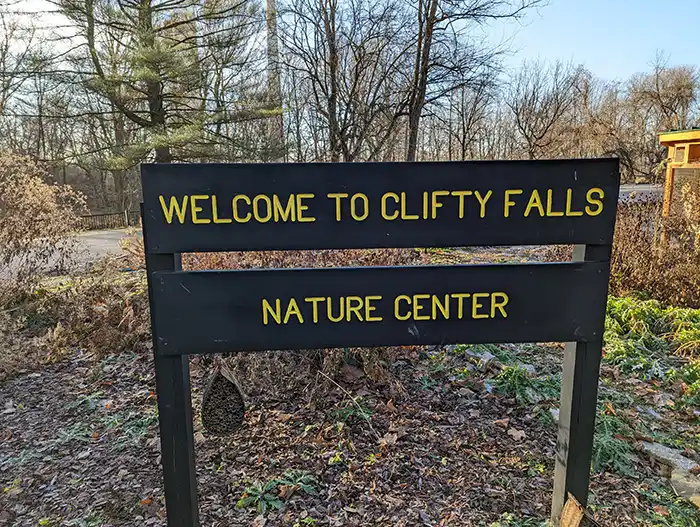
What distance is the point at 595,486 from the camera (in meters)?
2.48

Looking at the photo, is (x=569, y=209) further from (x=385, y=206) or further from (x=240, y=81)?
(x=240, y=81)

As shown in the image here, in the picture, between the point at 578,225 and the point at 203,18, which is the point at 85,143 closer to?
the point at 203,18

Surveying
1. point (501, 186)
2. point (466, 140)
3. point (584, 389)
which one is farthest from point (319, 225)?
point (466, 140)

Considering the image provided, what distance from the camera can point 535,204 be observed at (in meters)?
1.92

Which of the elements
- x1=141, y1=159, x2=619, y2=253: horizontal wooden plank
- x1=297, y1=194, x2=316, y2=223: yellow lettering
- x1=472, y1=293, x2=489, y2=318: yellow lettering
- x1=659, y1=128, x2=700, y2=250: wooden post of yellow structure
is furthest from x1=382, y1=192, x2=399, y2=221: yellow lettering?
x1=659, y1=128, x2=700, y2=250: wooden post of yellow structure

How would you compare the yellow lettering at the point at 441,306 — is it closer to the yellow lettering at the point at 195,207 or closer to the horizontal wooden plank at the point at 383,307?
the horizontal wooden plank at the point at 383,307

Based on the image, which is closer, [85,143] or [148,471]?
Result: [148,471]

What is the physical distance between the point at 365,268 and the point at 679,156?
7660mm

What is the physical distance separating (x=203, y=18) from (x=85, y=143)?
36.1 ft

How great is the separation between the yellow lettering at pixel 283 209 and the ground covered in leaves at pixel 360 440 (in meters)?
1.55

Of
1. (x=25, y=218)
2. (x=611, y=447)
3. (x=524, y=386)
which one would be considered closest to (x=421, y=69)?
(x=25, y=218)

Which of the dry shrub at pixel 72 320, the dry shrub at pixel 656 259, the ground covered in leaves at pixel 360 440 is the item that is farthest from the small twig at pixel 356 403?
the dry shrub at pixel 656 259

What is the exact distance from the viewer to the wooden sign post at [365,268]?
185cm

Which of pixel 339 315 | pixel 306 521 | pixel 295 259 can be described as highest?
pixel 339 315
